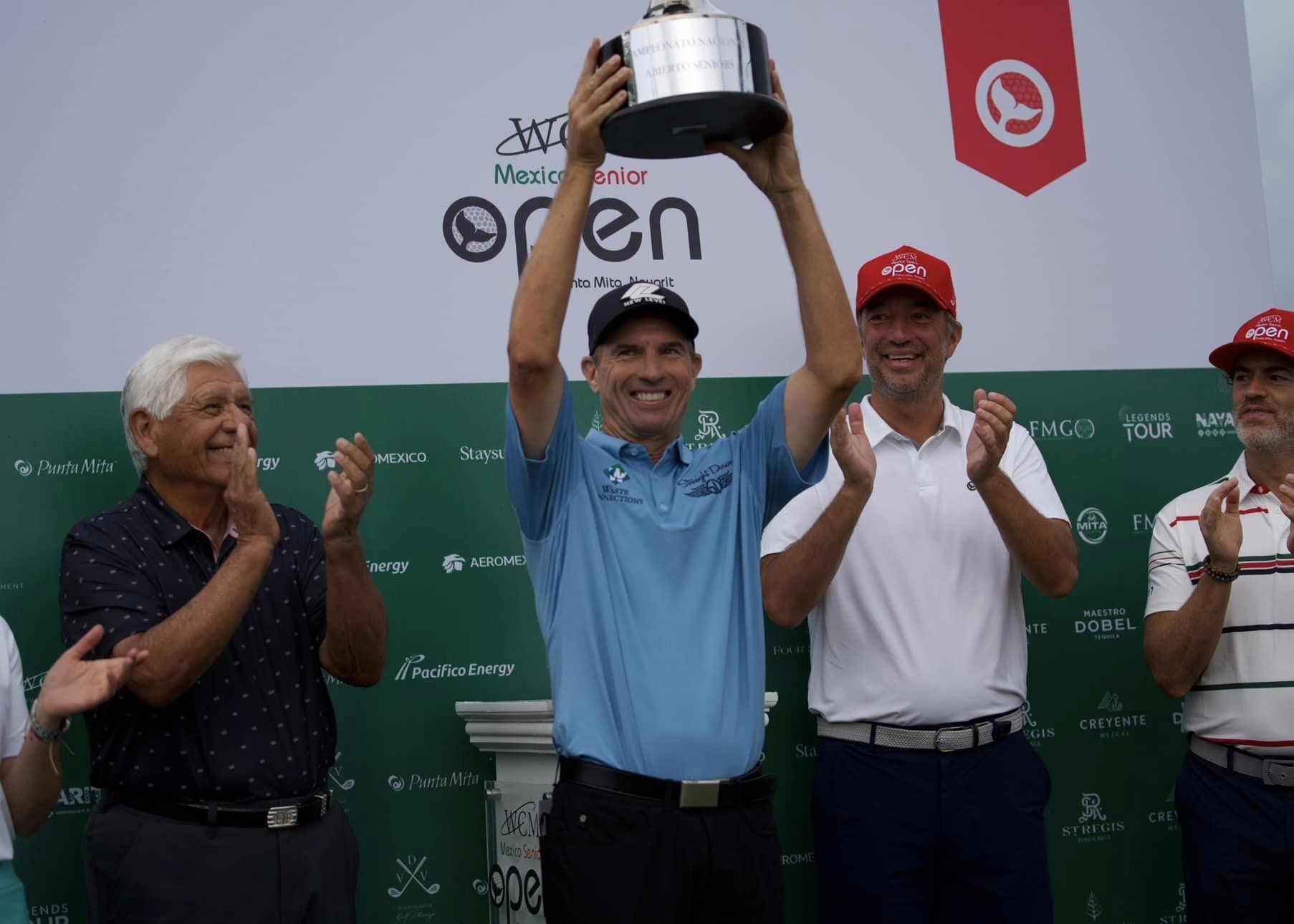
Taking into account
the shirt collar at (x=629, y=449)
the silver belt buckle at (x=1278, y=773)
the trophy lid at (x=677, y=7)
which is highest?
the trophy lid at (x=677, y=7)

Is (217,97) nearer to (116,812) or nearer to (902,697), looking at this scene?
(116,812)

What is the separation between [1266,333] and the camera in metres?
3.00

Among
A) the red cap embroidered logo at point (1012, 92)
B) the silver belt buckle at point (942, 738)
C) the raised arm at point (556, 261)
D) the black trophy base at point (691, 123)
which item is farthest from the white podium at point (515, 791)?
the red cap embroidered logo at point (1012, 92)

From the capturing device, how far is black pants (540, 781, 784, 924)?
1.93m

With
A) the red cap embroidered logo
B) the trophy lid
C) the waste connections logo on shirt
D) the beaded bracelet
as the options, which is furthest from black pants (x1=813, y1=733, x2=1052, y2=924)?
the red cap embroidered logo

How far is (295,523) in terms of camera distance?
8.12ft

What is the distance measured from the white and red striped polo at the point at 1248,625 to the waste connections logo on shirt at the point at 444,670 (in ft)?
5.04

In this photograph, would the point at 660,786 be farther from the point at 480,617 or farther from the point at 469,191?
the point at 469,191

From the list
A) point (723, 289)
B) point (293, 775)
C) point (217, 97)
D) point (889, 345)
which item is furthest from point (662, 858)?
point (217, 97)

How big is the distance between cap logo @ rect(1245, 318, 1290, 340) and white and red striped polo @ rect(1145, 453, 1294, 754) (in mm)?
345

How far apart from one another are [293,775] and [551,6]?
2.03 meters

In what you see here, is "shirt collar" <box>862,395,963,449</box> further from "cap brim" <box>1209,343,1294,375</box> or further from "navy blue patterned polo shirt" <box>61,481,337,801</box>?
"navy blue patterned polo shirt" <box>61,481,337,801</box>

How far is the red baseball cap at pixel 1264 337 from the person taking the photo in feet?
9.72

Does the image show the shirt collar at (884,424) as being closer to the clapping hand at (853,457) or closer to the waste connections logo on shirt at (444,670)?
the clapping hand at (853,457)
